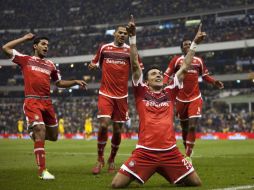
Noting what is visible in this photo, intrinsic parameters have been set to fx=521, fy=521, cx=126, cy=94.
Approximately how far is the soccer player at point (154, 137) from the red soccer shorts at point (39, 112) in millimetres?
2502

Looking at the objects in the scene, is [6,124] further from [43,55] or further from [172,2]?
[43,55]

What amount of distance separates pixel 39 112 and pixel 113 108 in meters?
1.91

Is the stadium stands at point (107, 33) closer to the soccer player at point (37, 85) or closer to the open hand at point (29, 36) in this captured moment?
the soccer player at point (37, 85)

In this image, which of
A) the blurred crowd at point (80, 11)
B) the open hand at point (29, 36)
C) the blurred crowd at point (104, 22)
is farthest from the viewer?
the blurred crowd at point (80, 11)

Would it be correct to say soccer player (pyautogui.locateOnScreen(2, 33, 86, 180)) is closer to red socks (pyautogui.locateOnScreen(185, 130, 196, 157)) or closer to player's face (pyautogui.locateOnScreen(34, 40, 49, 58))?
player's face (pyautogui.locateOnScreen(34, 40, 49, 58))

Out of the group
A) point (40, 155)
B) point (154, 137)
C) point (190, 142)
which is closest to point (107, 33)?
point (190, 142)

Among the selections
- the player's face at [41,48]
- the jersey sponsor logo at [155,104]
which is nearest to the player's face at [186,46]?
the player's face at [41,48]

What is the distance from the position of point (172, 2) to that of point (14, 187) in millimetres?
64534

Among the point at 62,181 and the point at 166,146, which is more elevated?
the point at 166,146

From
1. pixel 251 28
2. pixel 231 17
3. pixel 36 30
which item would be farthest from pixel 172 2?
pixel 36 30

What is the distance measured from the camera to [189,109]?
13.0 meters

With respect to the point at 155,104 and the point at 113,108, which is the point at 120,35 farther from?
the point at 155,104

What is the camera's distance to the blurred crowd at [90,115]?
47875 millimetres

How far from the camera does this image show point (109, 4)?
75375 millimetres
